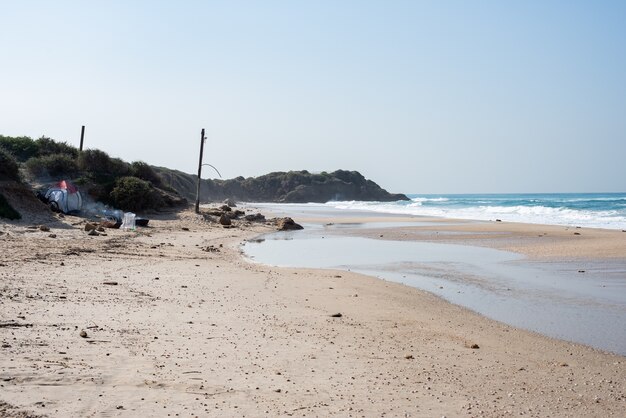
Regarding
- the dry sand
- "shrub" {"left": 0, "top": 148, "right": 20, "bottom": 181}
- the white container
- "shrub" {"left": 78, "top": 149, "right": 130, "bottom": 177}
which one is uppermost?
"shrub" {"left": 78, "top": 149, "right": 130, "bottom": 177}

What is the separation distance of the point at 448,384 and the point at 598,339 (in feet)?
10.7

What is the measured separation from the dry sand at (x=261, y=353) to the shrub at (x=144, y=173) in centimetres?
2220

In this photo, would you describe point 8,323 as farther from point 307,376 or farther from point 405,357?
point 405,357

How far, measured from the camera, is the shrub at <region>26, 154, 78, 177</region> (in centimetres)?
2747

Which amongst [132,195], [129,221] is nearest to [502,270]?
[129,221]

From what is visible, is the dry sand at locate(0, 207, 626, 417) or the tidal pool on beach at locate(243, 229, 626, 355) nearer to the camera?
the dry sand at locate(0, 207, 626, 417)

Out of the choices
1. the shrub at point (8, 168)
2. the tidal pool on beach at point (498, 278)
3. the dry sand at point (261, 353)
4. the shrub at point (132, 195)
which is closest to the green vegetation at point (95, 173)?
the shrub at point (132, 195)

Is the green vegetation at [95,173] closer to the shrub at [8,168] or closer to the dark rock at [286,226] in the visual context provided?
the shrub at [8,168]

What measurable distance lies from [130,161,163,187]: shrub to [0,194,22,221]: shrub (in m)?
14.2

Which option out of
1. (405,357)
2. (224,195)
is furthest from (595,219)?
(224,195)

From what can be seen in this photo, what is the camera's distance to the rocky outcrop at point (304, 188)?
331ft

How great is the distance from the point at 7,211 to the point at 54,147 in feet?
54.9

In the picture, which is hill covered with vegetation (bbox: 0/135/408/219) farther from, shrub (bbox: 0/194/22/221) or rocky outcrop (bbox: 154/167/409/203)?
rocky outcrop (bbox: 154/167/409/203)

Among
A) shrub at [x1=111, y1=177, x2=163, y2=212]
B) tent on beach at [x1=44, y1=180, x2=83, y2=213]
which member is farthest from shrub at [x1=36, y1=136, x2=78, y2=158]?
tent on beach at [x1=44, y1=180, x2=83, y2=213]
